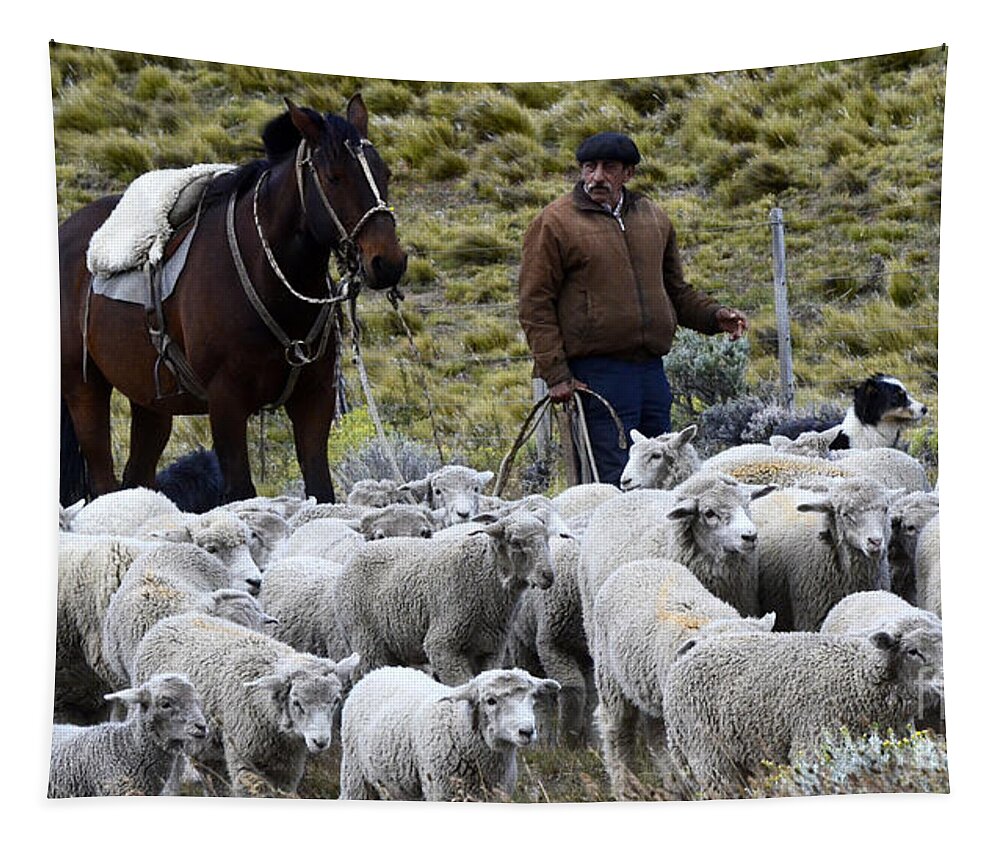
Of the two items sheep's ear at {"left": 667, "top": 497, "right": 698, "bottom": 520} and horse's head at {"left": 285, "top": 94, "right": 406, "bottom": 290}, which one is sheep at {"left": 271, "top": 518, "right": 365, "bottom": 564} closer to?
horse's head at {"left": 285, "top": 94, "right": 406, "bottom": 290}

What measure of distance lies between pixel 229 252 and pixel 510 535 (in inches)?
72.8

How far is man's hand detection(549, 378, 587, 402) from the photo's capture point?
764 cm

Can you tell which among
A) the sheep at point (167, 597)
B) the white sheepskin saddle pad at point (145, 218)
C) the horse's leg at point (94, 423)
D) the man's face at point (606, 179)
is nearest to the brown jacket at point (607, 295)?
the man's face at point (606, 179)

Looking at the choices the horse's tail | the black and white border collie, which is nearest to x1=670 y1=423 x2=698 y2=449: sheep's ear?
the black and white border collie

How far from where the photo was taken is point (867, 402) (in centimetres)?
769

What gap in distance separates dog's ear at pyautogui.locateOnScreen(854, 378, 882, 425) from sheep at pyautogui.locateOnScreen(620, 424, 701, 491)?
30.5 inches

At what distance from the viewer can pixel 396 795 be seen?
6.77 meters

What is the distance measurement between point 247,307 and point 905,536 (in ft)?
10.1

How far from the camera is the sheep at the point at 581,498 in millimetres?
7512

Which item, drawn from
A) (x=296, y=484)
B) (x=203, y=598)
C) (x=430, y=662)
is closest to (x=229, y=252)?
(x=296, y=484)

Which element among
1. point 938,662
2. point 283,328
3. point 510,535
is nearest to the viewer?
point 938,662

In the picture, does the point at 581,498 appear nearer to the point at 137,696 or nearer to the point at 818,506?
the point at 818,506

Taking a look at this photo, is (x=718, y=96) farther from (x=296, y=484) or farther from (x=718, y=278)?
(x=296, y=484)

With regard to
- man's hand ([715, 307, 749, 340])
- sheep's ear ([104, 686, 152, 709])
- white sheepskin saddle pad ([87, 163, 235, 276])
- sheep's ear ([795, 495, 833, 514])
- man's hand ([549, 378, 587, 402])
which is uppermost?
white sheepskin saddle pad ([87, 163, 235, 276])
